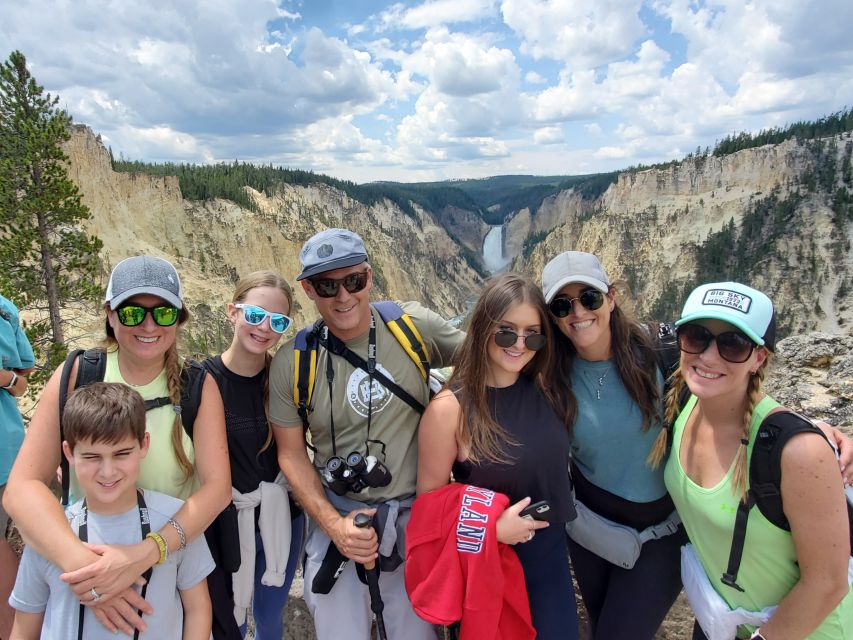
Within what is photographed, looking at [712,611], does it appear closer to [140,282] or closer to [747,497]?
[747,497]

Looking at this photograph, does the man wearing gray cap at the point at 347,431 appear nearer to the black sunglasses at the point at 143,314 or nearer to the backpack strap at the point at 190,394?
the backpack strap at the point at 190,394

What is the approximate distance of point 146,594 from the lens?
2008 mm

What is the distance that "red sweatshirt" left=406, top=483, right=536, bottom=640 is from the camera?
204cm

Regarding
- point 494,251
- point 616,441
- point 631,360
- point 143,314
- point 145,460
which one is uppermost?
point 143,314

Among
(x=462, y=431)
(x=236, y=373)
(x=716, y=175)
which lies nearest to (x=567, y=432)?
(x=462, y=431)

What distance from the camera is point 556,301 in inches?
92.1

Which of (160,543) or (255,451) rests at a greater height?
(255,451)

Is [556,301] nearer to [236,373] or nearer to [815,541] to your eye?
[815,541]

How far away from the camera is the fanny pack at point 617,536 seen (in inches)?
93.0

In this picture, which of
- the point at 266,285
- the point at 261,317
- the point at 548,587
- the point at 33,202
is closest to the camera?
the point at 548,587

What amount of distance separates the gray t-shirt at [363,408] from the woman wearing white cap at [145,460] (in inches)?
13.1

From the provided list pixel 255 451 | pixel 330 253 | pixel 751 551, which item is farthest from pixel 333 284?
pixel 751 551

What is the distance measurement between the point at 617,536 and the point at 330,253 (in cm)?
187

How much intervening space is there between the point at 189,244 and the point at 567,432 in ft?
123
